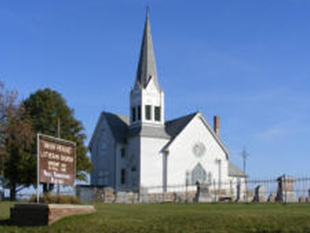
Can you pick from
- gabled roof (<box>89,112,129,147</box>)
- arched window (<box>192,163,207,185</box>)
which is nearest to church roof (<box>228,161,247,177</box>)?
arched window (<box>192,163,207,185</box>)

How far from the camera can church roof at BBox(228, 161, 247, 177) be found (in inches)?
2662

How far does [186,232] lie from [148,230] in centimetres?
140

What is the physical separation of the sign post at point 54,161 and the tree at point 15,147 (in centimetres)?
1944

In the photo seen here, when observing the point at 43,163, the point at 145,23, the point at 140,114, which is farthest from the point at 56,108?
the point at 43,163

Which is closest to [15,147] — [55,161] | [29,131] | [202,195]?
[29,131]

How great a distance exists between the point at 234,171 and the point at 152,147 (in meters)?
14.5

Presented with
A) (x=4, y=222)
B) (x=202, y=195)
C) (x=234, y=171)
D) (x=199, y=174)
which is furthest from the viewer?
(x=234, y=171)

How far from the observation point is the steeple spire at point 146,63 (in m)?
62.5

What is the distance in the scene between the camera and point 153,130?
6044 centimetres

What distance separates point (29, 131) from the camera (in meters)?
44.2

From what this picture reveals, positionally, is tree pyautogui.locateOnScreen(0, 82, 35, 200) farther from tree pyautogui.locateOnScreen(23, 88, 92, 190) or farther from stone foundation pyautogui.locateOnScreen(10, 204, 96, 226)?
stone foundation pyautogui.locateOnScreen(10, 204, 96, 226)

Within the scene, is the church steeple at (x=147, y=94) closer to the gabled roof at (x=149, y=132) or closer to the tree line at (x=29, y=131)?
the gabled roof at (x=149, y=132)

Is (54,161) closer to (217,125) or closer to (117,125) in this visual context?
(117,125)

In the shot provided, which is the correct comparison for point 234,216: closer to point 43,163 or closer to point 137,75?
point 43,163
